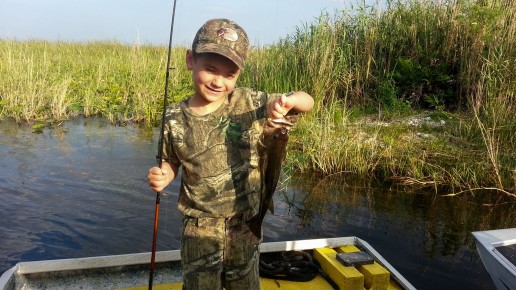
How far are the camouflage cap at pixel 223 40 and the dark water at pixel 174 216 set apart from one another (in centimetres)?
361

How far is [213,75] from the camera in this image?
8.29 ft

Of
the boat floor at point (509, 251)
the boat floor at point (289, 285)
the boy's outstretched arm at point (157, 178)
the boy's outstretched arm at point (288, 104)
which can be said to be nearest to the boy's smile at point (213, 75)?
the boy's outstretched arm at point (288, 104)

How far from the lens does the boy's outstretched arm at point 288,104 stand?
2.28 m

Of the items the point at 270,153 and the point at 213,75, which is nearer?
the point at 270,153

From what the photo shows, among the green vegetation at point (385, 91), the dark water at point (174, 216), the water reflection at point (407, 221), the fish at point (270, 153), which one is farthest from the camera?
the green vegetation at point (385, 91)

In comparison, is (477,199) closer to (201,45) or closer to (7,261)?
(201,45)

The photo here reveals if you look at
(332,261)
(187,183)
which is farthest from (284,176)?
(187,183)

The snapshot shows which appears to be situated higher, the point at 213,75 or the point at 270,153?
the point at 213,75

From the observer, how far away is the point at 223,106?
267cm

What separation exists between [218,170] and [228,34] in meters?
0.77

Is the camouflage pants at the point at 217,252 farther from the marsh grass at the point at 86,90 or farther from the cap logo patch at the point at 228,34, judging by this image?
the marsh grass at the point at 86,90

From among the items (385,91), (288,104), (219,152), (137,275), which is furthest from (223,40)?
(385,91)

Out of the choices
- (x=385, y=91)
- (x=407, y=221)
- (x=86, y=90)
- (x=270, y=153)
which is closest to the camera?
(x=270, y=153)

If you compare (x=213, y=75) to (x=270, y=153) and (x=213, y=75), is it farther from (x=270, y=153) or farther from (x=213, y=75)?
(x=270, y=153)
